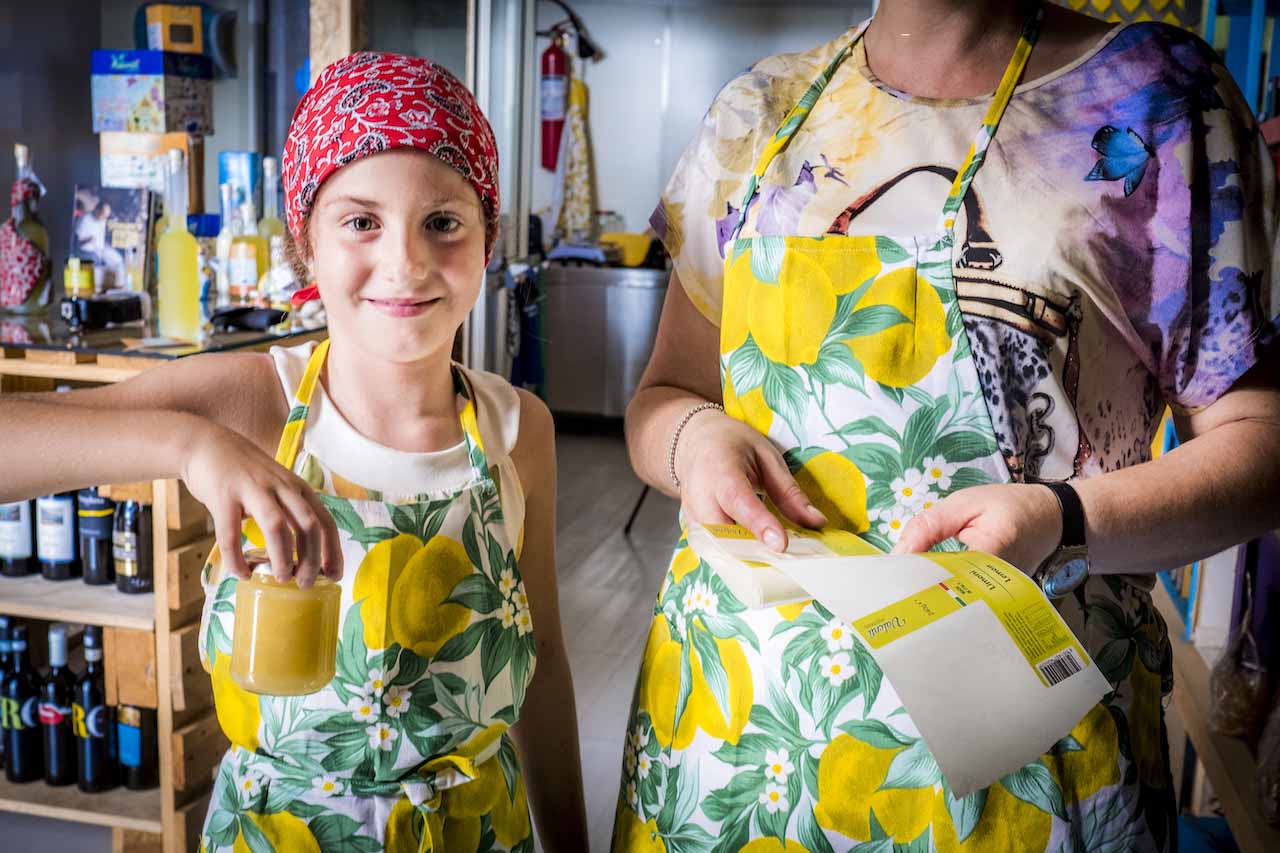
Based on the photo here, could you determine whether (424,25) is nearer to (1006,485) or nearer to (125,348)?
(125,348)

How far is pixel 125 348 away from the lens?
229 centimetres

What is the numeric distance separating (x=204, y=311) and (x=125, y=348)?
400mm

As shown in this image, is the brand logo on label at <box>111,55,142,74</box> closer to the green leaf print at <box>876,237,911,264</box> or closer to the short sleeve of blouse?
the short sleeve of blouse

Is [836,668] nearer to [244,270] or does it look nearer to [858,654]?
[858,654]

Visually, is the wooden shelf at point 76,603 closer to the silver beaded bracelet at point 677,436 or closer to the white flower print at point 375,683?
the white flower print at point 375,683

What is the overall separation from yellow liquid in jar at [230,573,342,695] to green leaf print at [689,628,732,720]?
34 cm

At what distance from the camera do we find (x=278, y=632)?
1.03m

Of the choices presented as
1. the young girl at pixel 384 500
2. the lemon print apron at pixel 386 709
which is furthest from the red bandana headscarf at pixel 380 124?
the lemon print apron at pixel 386 709

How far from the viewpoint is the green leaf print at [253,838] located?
1.16 m

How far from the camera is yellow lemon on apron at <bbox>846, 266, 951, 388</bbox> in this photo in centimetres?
105

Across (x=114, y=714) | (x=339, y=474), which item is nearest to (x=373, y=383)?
(x=339, y=474)

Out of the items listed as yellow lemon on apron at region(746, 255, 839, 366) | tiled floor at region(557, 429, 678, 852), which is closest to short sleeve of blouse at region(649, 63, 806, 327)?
yellow lemon on apron at region(746, 255, 839, 366)

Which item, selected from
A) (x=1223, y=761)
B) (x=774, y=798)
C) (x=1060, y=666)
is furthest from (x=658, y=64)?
(x=1060, y=666)

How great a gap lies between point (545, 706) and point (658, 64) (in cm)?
730
